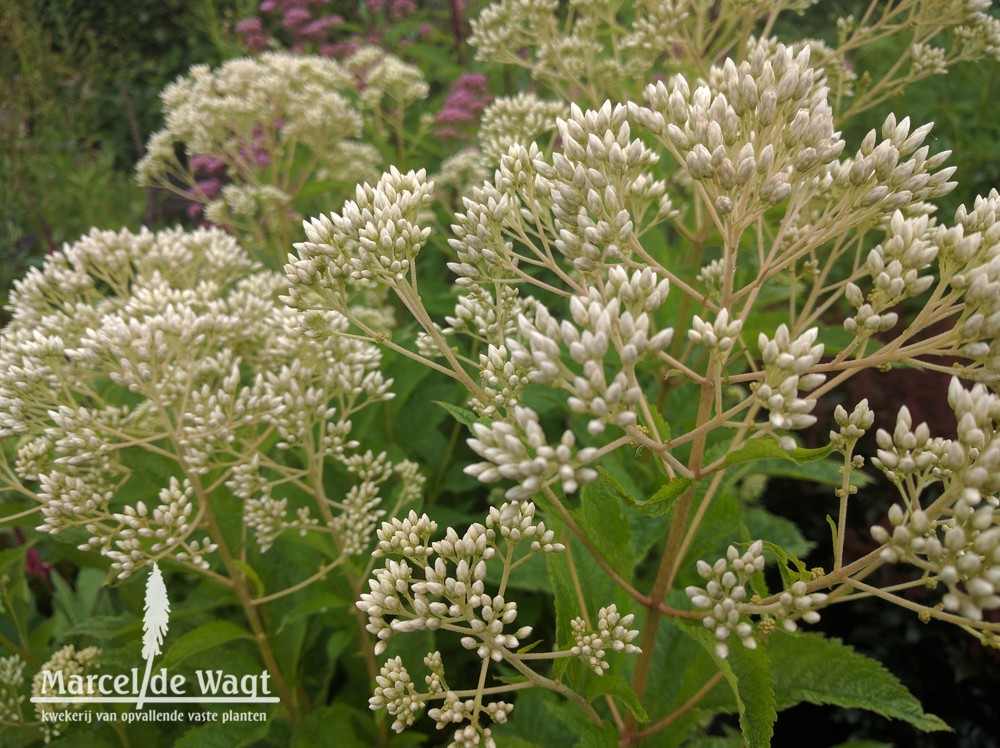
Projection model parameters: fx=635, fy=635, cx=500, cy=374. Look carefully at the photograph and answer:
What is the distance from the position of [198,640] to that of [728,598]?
6.58 feet

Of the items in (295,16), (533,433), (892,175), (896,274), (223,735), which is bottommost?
(223,735)

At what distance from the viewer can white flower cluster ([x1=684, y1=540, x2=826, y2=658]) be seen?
5.27ft

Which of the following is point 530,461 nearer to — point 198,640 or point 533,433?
point 533,433

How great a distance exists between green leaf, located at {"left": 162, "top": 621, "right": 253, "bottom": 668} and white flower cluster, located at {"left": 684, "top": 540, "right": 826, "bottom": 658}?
1860 millimetres

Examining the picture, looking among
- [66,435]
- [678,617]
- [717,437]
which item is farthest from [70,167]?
[678,617]

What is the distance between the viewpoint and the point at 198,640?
8.14 ft

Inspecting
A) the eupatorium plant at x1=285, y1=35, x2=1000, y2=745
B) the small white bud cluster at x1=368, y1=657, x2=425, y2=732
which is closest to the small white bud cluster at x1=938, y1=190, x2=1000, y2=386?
the eupatorium plant at x1=285, y1=35, x2=1000, y2=745

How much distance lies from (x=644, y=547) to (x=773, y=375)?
1333mm

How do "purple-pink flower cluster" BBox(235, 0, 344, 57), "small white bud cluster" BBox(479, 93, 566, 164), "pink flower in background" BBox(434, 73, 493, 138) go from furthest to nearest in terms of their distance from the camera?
"purple-pink flower cluster" BBox(235, 0, 344, 57) → "pink flower in background" BBox(434, 73, 493, 138) → "small white bud cluster" BBox(479, 93, 566, 164)

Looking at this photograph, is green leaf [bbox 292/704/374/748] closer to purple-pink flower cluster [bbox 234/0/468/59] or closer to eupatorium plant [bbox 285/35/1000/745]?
eupatorium plant [bbox 285/35/1000/745]

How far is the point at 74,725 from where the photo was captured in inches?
123

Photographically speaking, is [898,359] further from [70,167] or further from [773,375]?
[70,167]

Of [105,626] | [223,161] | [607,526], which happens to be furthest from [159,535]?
[223,161]

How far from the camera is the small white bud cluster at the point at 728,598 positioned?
1651 millimetres
